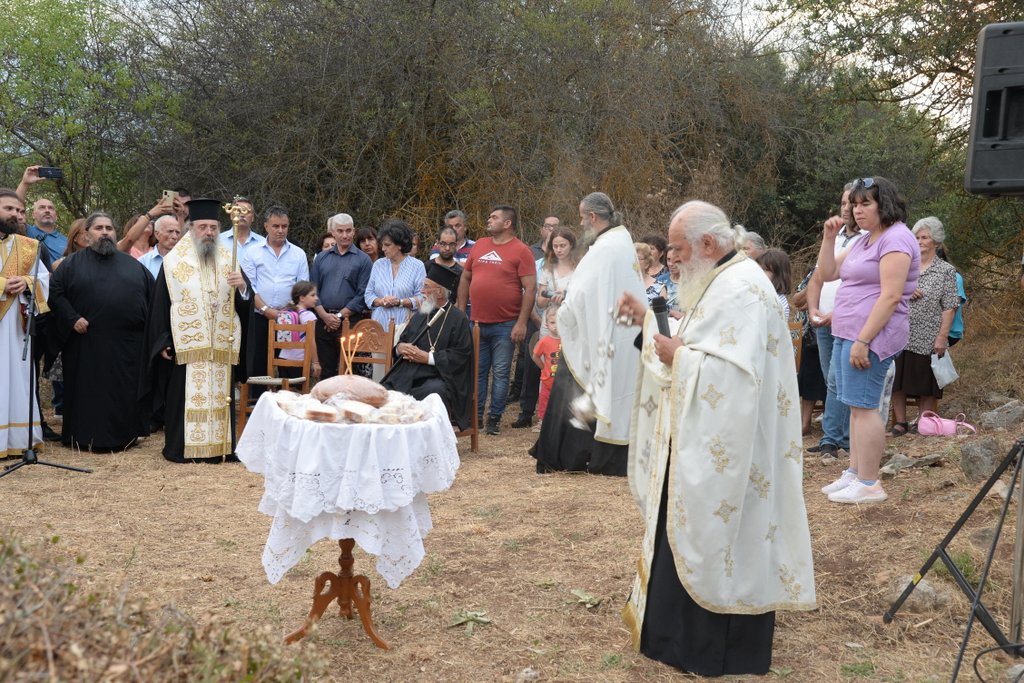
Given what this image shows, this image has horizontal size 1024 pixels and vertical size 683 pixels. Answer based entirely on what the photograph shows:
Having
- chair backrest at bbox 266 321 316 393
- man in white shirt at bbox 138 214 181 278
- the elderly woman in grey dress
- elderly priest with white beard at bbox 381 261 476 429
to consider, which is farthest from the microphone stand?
the elderly woman in grey dress

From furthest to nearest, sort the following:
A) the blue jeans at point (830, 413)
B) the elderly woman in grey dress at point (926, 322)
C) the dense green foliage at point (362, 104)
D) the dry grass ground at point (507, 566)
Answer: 1. the dense green foliage at point (362, 104)
2. the elderly woman in grey dress at point (926, 322)
3. the blue jeans at point (830, 413)
4. the dry grass ground at point (507, 566)

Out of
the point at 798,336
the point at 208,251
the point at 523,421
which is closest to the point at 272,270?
the point at 208,251

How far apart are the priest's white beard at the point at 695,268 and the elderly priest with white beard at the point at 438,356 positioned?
Result: 442 cm

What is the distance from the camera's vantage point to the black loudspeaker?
3953mm

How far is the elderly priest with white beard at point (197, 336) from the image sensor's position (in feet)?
28.0

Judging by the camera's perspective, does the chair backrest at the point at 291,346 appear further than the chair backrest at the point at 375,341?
No

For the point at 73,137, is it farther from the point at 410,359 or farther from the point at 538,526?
the point at 538,526

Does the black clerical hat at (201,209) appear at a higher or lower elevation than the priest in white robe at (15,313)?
higher

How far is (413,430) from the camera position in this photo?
4.44 m

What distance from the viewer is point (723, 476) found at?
163 inches

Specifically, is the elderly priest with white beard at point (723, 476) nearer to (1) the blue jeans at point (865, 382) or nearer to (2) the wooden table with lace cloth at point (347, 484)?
(2) the wooden table with lace cloth at point (347, 484)

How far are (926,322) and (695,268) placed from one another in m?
5.18

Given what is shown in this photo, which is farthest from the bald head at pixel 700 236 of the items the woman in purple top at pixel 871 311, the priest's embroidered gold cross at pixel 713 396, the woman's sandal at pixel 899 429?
the woman's sandal at pixel 899 429

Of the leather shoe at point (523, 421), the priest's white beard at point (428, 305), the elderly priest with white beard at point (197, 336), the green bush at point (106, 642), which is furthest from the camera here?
the leather shoe at point (523, 421)
